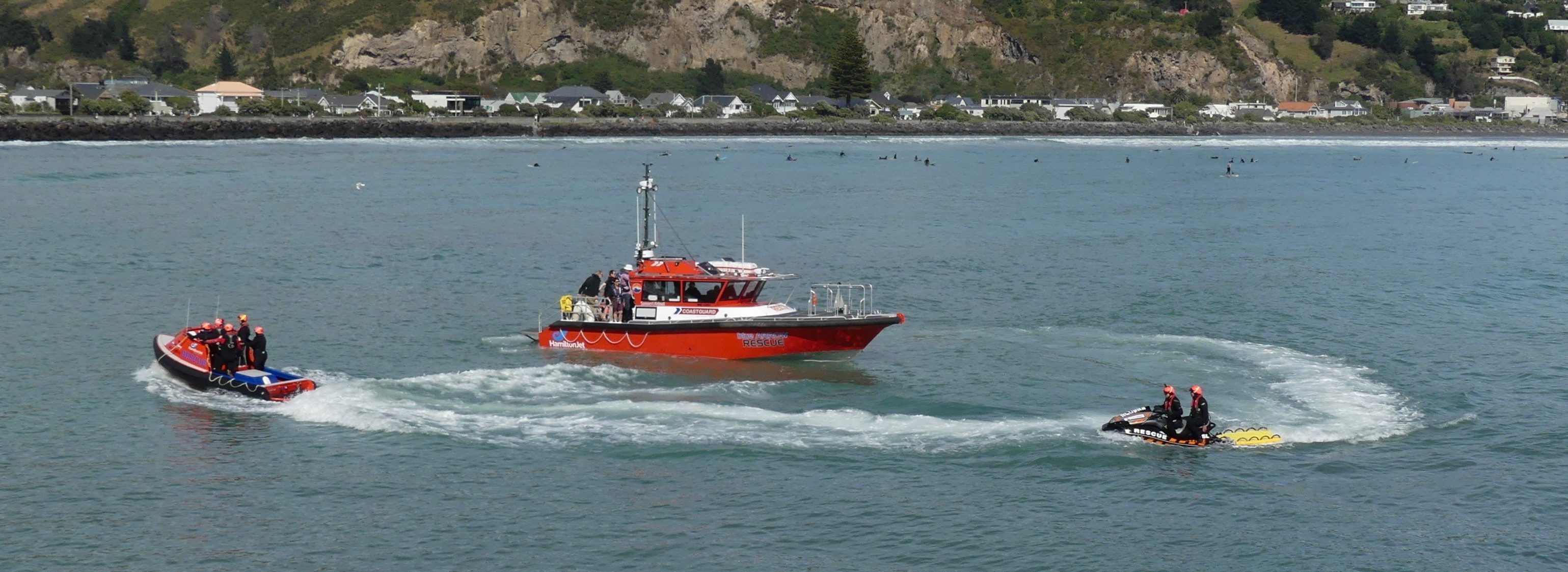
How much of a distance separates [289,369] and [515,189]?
164ft

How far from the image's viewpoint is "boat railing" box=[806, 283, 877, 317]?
34.3m

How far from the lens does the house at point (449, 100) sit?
171 m

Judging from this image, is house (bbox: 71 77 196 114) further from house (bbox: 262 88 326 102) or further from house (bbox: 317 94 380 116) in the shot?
house (bbox: 317 94 380 116)

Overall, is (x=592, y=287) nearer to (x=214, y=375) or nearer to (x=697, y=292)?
(x=697, y=292)

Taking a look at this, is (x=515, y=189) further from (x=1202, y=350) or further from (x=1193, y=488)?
(x=1193, y=488)

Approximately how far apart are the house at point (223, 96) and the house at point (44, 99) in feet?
41.2

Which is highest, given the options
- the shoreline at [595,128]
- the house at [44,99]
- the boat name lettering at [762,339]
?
the house at [44,99]

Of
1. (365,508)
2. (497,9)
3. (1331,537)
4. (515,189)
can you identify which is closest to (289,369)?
(365,508)

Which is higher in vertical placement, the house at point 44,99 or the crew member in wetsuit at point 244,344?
the house at point 44,99

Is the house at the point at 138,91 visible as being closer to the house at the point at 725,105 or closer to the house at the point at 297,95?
the house at the point at 297,95

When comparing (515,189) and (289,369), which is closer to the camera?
(289,369)

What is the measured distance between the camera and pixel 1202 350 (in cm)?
3528

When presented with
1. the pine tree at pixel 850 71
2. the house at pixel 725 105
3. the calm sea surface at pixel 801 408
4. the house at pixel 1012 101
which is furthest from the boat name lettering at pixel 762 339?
the house at pixel 1012 101

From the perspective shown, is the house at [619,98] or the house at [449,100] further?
the house at [619,98]
